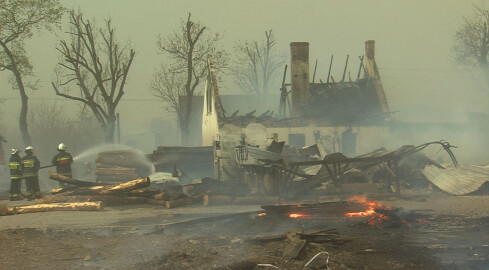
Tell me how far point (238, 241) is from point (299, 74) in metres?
29.3

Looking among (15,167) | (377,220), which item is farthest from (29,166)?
(377,220)

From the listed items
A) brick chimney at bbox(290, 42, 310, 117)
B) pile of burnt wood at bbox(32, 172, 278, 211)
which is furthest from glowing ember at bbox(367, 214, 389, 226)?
brick chimney at bbox(290, 42, 310, 117)

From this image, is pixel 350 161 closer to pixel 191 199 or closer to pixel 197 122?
pixel 191 199

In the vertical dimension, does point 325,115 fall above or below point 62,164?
above

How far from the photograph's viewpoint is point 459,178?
17453 mm

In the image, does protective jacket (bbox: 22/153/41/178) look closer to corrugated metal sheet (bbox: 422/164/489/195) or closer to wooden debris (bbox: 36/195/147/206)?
→ wooden debris (bbox: 36/195/147/206)

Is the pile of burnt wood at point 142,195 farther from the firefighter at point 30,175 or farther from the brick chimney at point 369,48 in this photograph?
the brick chimney at point 369,48

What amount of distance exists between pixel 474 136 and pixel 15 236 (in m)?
36.4

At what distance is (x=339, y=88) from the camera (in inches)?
1515

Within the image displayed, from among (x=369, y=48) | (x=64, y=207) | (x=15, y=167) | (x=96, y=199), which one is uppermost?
(x=369, y=48)

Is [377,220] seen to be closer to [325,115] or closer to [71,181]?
[71,181]

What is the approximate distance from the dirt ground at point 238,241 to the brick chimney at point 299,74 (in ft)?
80.1

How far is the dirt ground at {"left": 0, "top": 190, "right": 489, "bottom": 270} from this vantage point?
301 inches

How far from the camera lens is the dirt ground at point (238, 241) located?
7645mm
